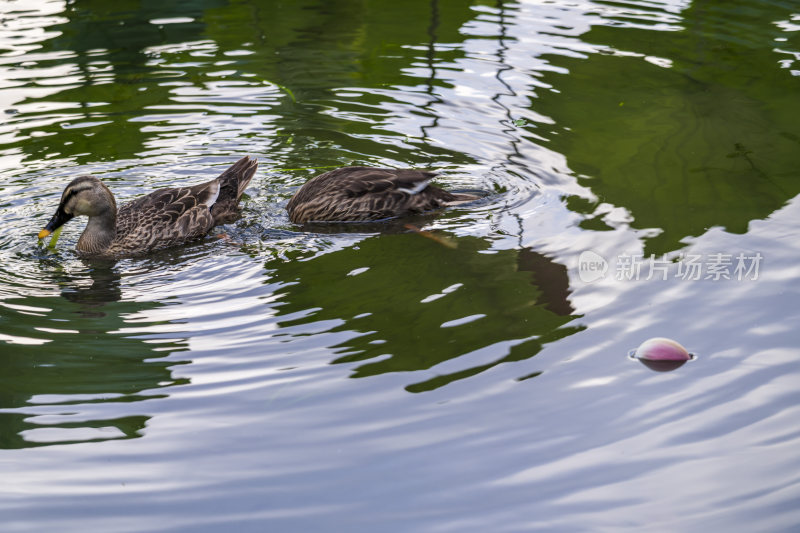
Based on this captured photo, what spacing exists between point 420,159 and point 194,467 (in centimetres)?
498

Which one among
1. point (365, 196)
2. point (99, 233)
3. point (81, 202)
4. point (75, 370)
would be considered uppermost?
point (81, 202)

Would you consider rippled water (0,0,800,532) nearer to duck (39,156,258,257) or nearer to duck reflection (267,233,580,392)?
duck reflection (267,233,580,392)

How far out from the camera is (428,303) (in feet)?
21.9

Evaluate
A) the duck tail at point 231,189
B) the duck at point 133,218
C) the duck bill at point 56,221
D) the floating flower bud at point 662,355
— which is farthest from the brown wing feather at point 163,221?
the floating flower bud at point 662,355

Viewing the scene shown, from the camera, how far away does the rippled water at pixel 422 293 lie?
4.80 meters

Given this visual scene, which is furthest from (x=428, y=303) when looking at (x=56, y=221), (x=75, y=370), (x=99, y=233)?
(x=56, y=221)

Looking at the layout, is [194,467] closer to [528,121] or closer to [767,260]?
[767,260]

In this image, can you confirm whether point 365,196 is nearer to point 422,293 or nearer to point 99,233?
point 422,293

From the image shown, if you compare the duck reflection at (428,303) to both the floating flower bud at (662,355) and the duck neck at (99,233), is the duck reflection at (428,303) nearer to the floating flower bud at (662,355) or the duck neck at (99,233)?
the floating flower bud at (662,355)

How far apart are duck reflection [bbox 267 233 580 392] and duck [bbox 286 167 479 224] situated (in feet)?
1.68

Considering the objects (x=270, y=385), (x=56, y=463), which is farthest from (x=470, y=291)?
(x=56, y=463)

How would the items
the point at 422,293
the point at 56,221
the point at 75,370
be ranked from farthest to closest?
the point at 56,221 < the point at 422,293 < the point at 75,370

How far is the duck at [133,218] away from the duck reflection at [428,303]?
109cm

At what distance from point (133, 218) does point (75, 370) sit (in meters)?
2.38
